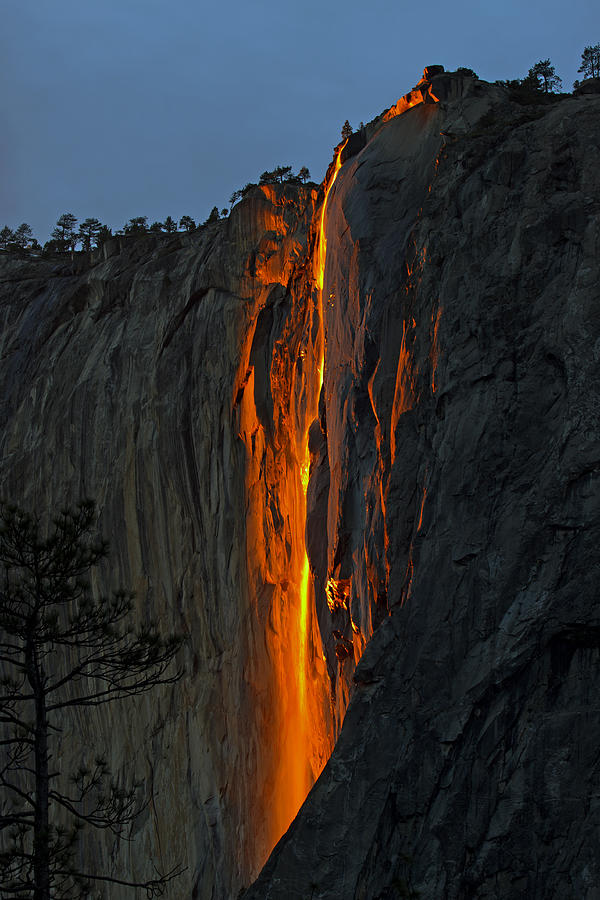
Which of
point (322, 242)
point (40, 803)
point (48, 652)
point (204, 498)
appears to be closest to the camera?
point (48, 652)

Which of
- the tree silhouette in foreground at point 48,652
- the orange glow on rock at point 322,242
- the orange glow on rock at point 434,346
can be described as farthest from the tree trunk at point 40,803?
the orange glow on rock at point 322,242

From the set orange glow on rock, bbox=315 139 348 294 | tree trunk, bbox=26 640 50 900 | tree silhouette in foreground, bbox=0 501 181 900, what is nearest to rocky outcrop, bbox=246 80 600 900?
tree silhouette in foreground, bbox=0 501 181 900

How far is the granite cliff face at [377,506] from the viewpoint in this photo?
458 inches

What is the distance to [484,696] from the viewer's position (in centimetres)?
1178

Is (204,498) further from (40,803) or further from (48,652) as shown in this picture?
(48,652)

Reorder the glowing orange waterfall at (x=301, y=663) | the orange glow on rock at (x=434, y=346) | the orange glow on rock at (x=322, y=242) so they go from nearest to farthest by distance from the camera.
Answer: the orange glow on rock at (x=434, y=346) < the orange glow on rock at (x=322, y=242) < the glowing orange waterfall at (x=301, y=663)

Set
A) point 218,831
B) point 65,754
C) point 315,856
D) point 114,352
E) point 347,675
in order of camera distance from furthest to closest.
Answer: point 114,352 → point 65,754 → point 218,831 → point 347,675 → point 315,856

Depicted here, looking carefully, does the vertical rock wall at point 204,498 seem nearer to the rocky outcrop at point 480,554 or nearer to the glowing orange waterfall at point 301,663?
the glowing orange waterfall at point 301,663

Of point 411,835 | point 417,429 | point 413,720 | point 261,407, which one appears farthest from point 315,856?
point 261,407

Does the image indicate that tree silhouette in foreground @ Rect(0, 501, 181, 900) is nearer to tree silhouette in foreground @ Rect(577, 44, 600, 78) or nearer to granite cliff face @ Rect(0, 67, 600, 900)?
granite cliff face @ Rect(0, 67, 600, 900)

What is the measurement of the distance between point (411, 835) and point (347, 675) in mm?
6365

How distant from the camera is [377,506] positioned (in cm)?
1560

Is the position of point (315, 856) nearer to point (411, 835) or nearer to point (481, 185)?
point (411, 835)

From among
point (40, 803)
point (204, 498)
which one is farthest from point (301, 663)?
point (40, 803)
